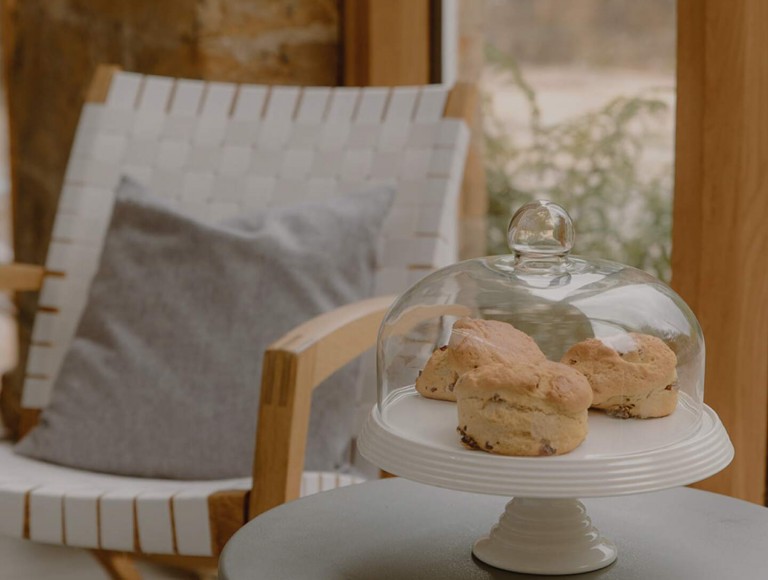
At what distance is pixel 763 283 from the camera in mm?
1530

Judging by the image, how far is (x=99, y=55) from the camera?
8.59 feet

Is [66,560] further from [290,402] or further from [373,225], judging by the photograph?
[290,402]

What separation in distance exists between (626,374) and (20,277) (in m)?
1.32

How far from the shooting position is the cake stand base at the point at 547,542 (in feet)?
3.09

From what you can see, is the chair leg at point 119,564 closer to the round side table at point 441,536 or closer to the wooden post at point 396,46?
the round side table at point 441,536

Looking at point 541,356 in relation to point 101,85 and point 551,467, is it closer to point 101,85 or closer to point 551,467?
point 551,467

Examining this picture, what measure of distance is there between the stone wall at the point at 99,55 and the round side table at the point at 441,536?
1.45 metres

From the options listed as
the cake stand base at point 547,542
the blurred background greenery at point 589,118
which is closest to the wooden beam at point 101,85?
the blurred background greenery at point 589,118

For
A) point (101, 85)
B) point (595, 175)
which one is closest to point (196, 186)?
point (101, 85)

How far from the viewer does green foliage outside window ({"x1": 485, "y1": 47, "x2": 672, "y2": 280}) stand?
1872mm

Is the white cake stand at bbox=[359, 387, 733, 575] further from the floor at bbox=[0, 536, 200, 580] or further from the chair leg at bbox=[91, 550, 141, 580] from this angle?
the floor at bbox=[0, 536, 200, 580]

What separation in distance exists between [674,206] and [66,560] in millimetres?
1540

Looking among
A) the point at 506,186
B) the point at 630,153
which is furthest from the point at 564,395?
the point at 506,186

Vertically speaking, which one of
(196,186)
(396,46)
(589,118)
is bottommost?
(196,186)
